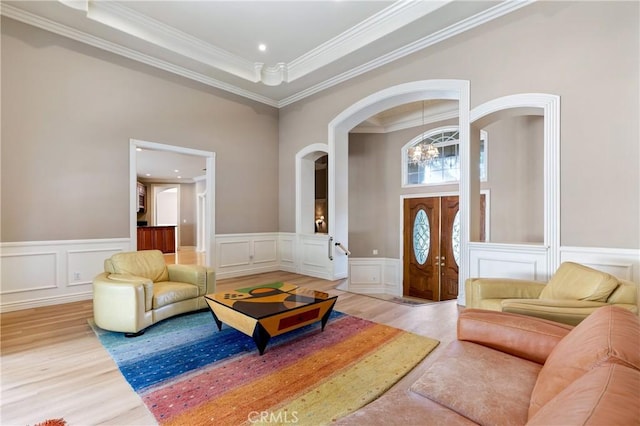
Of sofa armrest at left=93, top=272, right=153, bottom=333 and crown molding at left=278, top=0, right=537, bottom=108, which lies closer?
sofa armrest at left=93, top=272, right=153, bottom=333

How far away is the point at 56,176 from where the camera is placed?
3.99m

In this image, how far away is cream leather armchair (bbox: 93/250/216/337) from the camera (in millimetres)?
2936

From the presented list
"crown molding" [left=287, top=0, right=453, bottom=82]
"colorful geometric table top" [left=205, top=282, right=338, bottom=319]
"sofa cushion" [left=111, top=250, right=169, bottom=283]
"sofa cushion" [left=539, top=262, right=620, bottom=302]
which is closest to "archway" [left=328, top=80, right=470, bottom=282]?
"crown molding" [left=287, top=0, right=453, bottom=82]

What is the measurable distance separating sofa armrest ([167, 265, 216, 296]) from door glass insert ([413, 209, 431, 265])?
506 cm

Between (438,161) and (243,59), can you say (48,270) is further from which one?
(438,161)

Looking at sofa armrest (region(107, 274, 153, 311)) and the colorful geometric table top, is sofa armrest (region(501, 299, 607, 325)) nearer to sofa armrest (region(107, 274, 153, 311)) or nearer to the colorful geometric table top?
the colorful geometric table top

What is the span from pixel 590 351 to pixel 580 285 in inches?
62.7

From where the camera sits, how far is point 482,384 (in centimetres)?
137

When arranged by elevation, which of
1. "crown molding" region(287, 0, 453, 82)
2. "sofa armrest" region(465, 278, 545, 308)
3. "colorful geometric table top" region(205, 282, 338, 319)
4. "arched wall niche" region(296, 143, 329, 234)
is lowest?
"colorful geometric table top" region(205, 282, 338, 319)

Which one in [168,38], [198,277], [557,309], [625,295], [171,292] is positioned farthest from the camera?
[168,38]

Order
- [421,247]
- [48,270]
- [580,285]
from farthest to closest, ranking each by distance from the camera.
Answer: [421,247] → [48,270] → [580,285]

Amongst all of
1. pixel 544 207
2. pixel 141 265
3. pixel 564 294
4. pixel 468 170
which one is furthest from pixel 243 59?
pixel 564 294

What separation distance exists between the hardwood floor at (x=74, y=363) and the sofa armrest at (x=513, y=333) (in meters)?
0.66

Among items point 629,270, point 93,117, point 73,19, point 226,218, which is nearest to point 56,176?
point 93,117
